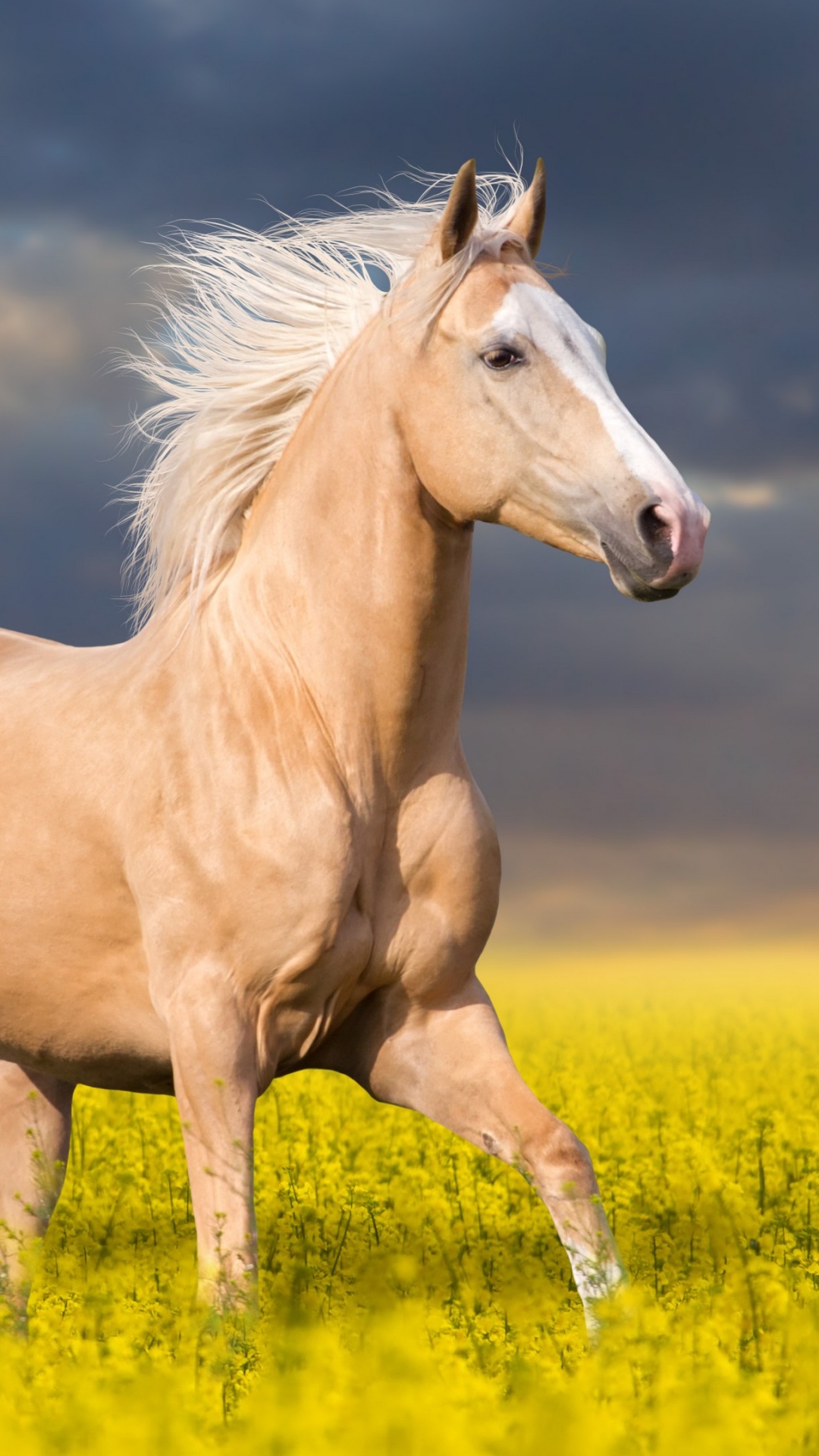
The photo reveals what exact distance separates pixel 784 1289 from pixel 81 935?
8.00ft

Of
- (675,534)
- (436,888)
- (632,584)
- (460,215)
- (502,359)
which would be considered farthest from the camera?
(436,888)

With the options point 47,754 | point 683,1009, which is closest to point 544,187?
point 47,754

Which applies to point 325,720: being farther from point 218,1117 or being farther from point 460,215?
point 460,215

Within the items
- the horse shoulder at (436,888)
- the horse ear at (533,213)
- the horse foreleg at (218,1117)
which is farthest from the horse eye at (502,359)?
the horse foreleg at (218,1117)

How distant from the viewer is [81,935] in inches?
195

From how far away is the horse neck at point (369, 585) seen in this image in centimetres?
443

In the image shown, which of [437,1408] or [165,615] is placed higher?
[165,615]

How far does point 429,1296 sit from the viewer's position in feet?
18.6

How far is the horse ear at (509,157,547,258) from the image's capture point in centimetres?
473

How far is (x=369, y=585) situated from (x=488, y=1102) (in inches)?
63.5

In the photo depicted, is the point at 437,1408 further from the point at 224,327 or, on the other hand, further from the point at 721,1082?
the point at 721,1082

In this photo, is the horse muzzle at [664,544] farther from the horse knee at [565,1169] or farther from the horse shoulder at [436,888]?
the horse knee at [565,1169]

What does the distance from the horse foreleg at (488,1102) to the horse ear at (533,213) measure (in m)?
2.37

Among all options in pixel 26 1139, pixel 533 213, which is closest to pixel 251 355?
pixel 533 213
